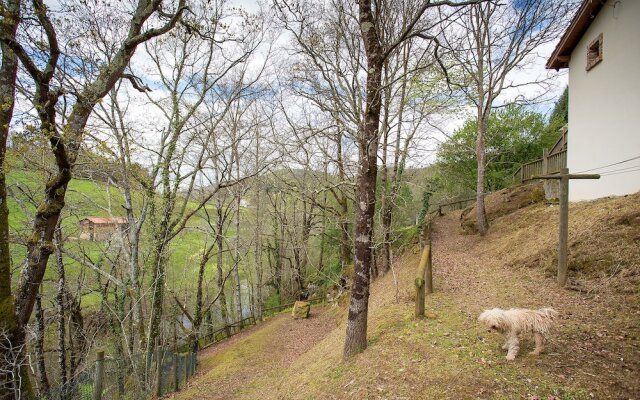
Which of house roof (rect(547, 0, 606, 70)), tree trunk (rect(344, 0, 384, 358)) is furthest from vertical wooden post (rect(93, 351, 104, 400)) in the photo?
house roof (rect(547, 0, 606, 70))

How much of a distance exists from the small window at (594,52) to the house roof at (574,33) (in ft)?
2.77

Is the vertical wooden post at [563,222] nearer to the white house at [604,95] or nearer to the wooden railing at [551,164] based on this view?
the white house at [604,95]

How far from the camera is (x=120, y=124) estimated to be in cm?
1029

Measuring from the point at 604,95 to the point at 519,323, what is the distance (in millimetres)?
8889

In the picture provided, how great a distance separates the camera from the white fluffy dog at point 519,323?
412 centimetres

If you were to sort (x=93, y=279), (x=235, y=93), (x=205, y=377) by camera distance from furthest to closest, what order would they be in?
(x=93, y=279) < (x=235, y=93) < (x=205, y=377)

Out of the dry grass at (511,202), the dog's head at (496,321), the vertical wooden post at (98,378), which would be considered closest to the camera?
the dog's head at (496,321)

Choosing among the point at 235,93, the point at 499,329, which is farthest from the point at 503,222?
the point at 235,93

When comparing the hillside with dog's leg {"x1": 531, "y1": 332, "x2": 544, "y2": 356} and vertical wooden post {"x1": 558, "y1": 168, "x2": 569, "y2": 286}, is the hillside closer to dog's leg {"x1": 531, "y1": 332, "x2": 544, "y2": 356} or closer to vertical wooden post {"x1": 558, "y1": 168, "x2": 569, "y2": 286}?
dog's leg {"x1": 531, "y1": 332, "x2": 544, "y2": 356}

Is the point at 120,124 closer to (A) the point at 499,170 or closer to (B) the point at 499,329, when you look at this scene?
(B) the point at 499,329

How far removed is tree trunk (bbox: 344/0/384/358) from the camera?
5148mm

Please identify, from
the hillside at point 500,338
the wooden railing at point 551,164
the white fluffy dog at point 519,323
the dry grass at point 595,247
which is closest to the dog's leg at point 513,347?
the white fluffy dog at point 519,323

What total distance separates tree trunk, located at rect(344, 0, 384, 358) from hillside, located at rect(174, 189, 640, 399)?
49cm

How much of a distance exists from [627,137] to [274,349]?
44.2 ft
